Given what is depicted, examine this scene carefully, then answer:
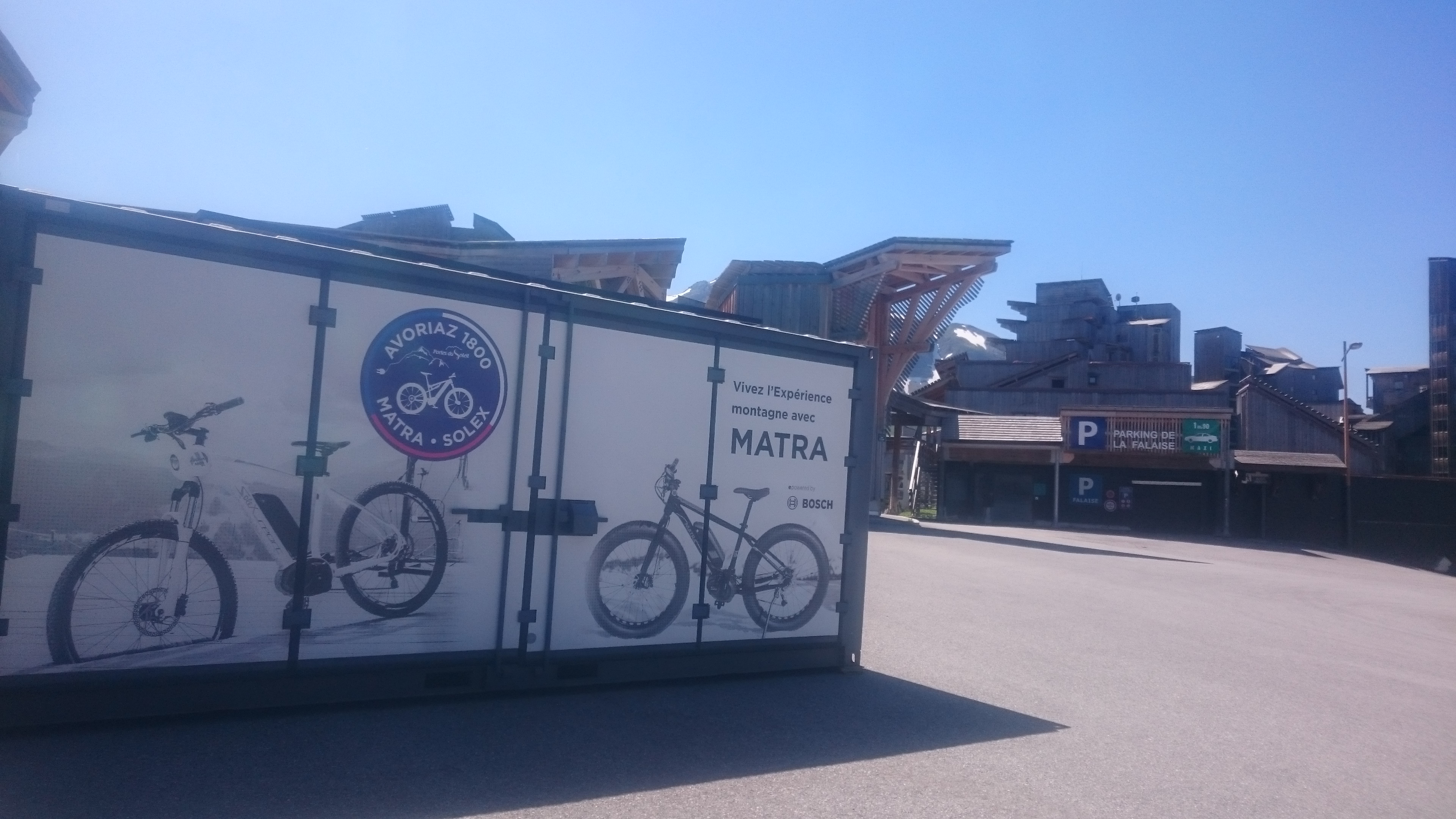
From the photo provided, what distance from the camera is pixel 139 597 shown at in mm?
5770

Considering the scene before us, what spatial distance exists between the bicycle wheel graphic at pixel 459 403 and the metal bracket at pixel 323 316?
0.81 metres

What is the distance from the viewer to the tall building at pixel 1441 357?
35.4 m

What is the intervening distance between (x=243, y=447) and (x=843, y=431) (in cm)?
459

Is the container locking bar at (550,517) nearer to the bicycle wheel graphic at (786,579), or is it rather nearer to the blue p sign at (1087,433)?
the bicycle wheel graphic at (786,579)

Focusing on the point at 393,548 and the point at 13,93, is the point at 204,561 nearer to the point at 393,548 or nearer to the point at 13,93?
the point at 393,548

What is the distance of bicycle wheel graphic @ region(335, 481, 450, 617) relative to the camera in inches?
253

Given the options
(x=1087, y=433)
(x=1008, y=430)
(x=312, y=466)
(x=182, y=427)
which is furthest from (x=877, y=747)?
(x=1008, y=430)

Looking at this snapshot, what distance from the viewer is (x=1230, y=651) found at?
11617 millimetres

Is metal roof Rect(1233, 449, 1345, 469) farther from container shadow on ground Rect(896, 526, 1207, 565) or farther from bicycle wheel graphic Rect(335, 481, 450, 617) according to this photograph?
bicycle wheel graphic Rect(335, 481, 450, 617)

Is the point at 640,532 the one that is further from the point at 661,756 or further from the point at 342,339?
the point at 342,339

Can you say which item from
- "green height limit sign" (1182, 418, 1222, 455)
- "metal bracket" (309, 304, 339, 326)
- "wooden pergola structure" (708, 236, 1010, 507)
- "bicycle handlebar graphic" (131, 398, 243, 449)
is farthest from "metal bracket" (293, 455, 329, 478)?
"green height limit sign" (1182, 418, 1222, 455)

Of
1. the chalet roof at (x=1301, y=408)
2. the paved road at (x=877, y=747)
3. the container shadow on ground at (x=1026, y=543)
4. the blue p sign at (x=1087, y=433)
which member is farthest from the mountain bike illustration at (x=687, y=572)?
the chalet roof at (x=1301, y=408)

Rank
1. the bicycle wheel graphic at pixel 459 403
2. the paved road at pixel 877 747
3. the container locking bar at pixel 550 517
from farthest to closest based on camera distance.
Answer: the container locking bar at pixel 550 517
the bicycle wheel graphic at pixel 459 403
the paved road at pixel 877 747

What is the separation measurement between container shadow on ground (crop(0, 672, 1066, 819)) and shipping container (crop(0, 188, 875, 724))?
0.63ft
